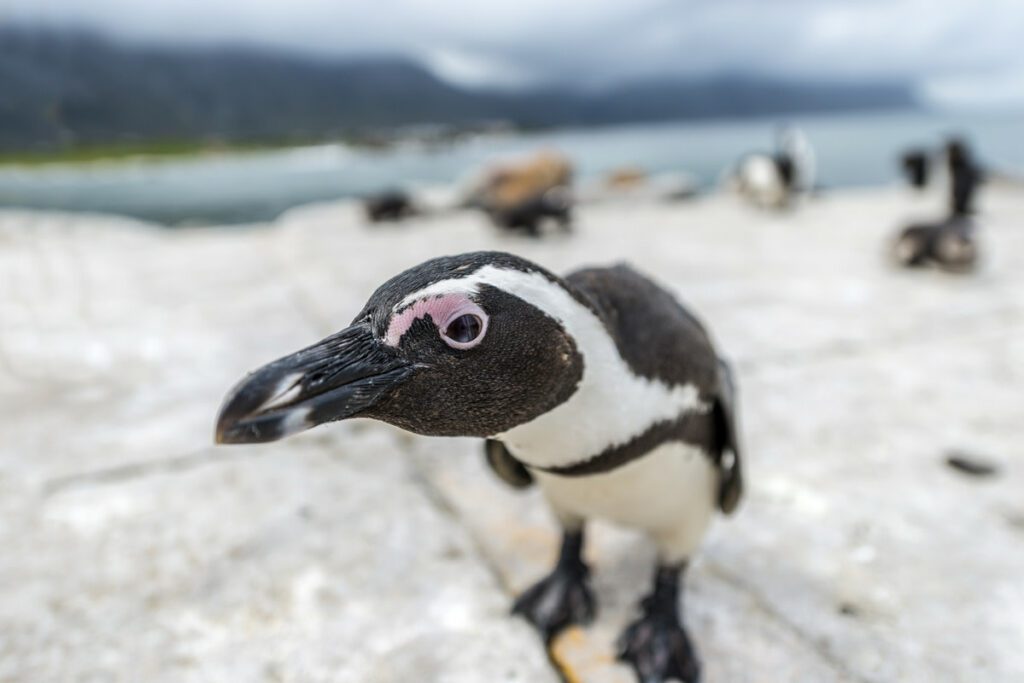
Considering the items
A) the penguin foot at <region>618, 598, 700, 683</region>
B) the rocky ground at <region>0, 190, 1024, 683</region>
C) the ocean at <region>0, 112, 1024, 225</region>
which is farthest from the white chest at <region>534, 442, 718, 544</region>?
the ocean at <region>0, 112, 1024, 225</region>

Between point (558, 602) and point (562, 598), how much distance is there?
2 cm

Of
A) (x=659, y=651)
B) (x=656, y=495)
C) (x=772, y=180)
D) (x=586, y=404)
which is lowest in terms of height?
(x=659, y=651)

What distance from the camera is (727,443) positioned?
5.97 ft

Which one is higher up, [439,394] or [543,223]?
[439,394]

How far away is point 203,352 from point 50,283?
2.46m

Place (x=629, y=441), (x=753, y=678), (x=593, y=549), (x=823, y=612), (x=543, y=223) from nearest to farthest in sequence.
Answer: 1. (x=629, y=441)
2. (x=753, y=678)
3. (x=823, y=612)
4. (x=593, y=549)
5. (x=543, y=223)

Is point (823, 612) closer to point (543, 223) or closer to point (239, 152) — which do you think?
point (543, 223)

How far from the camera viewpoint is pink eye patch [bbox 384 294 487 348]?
1.13 metres

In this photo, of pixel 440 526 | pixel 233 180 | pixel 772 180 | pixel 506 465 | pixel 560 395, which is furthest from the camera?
pixel 233 180

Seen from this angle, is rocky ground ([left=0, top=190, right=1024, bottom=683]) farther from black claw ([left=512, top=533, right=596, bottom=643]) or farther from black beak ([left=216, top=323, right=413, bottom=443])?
black beak ([left=216, top=323, right=413, bottom=443])

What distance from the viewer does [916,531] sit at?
2.26m

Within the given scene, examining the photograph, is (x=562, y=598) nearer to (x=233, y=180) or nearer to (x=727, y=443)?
(x=727, y=443)

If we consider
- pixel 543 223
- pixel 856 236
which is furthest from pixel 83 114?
pixel 856 236

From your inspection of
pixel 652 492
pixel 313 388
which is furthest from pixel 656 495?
pixel 313 388
